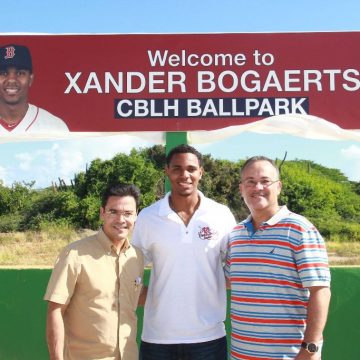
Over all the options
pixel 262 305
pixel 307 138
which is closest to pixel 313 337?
pixel 262 305

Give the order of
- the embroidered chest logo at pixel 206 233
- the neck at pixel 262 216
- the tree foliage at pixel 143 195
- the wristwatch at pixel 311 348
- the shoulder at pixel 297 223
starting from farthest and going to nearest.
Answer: the tree foliage at pixel 143 195 → the embroidered chest logo at pixel 206 233 → the neck at pixel 262 216 → the shoulder at pixel 297 223 → the wristwatch at pixel 311 348

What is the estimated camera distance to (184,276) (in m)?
2.75

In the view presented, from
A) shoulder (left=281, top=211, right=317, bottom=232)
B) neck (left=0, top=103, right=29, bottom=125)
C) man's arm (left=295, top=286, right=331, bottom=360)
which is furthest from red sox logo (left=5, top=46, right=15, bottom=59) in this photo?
man's arm (left=295, top=286, right=331, bottom=360)

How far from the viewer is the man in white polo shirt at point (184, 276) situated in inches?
108

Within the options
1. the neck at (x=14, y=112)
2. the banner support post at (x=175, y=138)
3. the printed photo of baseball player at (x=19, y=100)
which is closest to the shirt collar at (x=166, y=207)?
the banner support post at (x=175, y=138)

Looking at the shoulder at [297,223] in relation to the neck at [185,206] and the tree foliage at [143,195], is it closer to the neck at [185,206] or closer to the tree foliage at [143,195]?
the neck at [185,206]

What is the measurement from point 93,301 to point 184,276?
1.69 ft

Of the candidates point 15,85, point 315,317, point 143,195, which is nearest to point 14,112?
point 15,85

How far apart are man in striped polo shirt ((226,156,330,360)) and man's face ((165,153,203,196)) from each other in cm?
47

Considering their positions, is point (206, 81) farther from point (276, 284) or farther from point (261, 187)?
point (276, 284)

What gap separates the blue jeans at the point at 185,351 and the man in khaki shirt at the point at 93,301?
0.62 feet

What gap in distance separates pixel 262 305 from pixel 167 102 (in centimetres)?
193

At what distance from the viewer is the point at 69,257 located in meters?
2.45

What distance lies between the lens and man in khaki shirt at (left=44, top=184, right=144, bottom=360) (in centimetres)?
240
